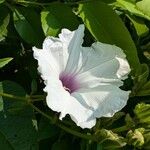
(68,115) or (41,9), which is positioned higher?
(41,9)

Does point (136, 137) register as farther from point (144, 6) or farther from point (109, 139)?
point (144, 6)

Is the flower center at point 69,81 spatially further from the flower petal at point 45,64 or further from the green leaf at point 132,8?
the green leaf at point 132,8

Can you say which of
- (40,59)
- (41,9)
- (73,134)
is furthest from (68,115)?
(41,9)

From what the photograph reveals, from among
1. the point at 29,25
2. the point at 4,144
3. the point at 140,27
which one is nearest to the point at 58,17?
the point at 29,25

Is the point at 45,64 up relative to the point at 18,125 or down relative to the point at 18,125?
up

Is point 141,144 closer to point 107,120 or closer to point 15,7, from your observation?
point 107,120

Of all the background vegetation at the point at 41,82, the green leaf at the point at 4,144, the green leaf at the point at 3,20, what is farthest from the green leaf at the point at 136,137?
the green leaf at the point at 3,20
